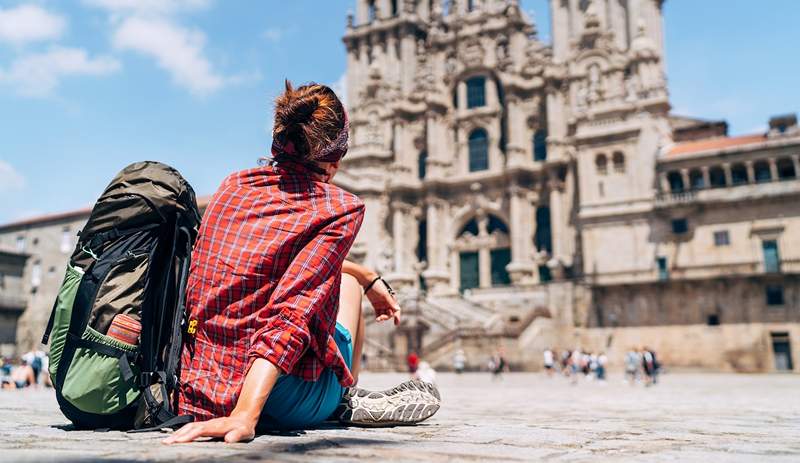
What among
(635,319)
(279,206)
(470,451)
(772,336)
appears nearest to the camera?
(470,451)

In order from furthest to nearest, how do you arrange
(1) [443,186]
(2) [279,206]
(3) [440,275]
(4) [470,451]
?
(1) [443,186], (3) [440,275], (2) [279,206], (4) [470,451]

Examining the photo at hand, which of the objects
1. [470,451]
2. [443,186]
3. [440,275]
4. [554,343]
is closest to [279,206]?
[470,451]

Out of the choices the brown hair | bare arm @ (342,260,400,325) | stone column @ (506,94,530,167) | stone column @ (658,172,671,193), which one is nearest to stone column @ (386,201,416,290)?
stone column @ (506,94,530,167)

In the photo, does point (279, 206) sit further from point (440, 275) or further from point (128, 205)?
point (440, 275)

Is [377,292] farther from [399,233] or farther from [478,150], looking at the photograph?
[478,150]

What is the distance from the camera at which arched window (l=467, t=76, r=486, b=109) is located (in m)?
44.8

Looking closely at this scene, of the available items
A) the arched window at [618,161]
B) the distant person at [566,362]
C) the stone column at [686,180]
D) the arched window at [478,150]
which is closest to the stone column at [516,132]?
the arched window at [478,150]

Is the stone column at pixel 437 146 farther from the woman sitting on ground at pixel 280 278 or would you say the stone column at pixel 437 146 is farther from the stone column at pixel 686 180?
the woman sitting on ground at pixel 280 278

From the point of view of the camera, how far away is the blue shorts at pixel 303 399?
354 centimetres

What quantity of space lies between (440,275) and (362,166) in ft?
34.2

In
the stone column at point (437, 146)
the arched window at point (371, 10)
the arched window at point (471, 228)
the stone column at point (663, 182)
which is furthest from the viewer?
the arched window at point (371, 10)

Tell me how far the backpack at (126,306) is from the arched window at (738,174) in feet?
113

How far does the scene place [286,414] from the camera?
3627mm

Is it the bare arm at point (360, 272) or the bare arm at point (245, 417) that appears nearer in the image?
the bare arm at point (245, 417)
